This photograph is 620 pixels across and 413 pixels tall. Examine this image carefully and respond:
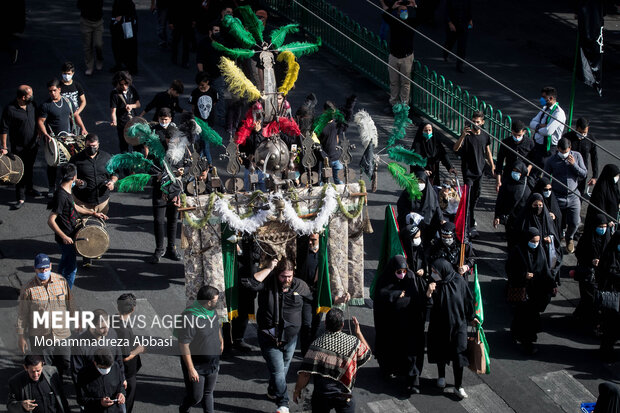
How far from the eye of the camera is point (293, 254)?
38.0 ft

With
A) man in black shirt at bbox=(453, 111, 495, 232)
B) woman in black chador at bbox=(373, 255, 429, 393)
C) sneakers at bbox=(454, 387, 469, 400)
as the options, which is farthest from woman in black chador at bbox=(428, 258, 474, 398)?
man in black shirt at bbox=(453, 111, 495, 232)

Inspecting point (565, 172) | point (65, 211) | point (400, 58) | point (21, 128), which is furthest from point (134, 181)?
point (400, 58)

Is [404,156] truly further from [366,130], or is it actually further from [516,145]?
[516,145]

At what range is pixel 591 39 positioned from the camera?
16297 millimetres

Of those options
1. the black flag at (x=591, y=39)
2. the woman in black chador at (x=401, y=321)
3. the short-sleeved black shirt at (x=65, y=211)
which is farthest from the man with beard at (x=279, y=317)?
the black flag at (x=591, y=39)

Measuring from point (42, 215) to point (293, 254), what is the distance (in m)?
4.70

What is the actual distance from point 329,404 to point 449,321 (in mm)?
2036

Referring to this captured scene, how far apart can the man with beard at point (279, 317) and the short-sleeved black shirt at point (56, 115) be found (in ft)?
16.7

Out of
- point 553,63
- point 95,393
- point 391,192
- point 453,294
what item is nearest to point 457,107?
point 391,192

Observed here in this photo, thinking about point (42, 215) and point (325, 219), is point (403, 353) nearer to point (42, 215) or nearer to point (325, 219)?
point (325, 219)

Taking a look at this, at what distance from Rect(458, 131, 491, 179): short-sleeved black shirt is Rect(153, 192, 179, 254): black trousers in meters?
4.46

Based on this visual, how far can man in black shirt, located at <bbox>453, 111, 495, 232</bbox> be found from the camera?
14906mm

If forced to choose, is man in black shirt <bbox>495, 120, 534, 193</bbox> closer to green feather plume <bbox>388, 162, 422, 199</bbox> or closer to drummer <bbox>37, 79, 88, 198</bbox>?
green feather plume <bbox>388, 162, 422, 199</bbox>

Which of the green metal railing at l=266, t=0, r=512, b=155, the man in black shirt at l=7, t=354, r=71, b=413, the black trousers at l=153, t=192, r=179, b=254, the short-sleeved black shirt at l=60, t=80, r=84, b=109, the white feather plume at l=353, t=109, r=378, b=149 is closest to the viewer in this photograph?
the man in black shirt at l=7, t=354, r=71, b=413
